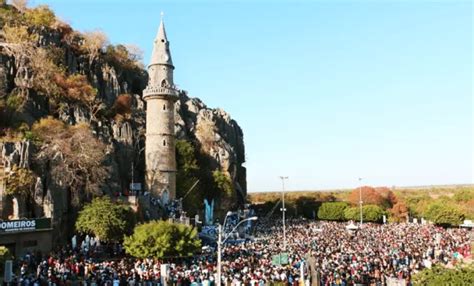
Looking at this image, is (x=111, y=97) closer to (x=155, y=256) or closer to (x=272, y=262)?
(x=155, y=256)

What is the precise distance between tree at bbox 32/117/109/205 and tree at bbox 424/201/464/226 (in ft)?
167

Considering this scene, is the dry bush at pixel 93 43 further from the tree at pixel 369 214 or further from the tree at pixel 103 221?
the tree at pixel 369 214

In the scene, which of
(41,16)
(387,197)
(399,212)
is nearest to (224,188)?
(41,16)

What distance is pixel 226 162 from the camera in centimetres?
7238

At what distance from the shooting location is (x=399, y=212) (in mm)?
85812

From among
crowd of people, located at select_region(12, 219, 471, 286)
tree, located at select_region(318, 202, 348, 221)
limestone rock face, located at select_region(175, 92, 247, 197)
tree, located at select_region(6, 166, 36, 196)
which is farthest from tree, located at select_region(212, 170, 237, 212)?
tree, located at select_region(6, 166, 36, 196)

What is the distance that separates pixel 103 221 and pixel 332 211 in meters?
56.4

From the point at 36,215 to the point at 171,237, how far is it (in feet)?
38.9

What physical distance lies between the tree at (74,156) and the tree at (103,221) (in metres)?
2.81

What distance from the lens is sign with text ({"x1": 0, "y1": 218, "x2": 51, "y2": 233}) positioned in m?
31.5

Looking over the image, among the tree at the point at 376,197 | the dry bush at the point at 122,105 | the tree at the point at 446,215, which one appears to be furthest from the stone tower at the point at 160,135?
the tree at the point at 376,197

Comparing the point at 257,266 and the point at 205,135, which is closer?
the point at 257,266

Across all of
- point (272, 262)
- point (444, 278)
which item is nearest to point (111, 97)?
point (272, 262)

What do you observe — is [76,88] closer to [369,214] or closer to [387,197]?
[369,214]
